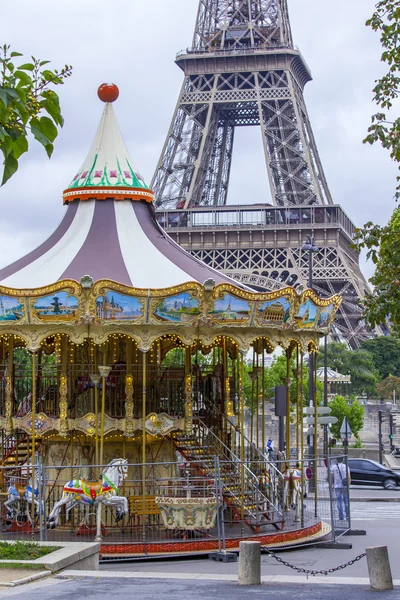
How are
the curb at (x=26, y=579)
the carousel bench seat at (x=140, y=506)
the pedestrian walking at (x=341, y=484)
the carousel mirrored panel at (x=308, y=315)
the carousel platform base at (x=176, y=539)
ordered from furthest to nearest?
the carousel mirrored panel at (x=308, y=315)
the pedestrian walking at (x=341, y=484)
the carousel bench seat at (x=140, y=506)
the carousel platform base at (x=176, y=539)
the curb at (x=26, y=579)

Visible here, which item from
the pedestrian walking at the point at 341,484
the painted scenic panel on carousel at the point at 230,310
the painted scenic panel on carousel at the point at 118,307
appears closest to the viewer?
the painted scenic panel on carousel at the point at 118,307

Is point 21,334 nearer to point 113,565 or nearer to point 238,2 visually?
point 113,565

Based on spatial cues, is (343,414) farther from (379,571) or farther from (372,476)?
(379,571)

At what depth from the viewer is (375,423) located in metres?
67.8

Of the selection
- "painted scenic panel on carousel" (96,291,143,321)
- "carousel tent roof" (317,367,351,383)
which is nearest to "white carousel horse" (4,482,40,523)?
"painted scenic panel on carousel" (96,291,143,321)

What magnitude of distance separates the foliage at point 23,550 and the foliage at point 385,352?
69203mm

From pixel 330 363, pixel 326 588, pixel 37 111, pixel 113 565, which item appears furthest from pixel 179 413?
pixel 330 363

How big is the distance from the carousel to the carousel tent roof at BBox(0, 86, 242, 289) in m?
0.03

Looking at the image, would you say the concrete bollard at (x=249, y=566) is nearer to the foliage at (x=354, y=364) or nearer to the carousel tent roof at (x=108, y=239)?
the carousel tent roof at (x=108, y=239)

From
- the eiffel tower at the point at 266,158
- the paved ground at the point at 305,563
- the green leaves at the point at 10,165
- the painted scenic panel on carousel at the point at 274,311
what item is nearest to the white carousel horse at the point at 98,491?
the paved ground at the point at 305,563

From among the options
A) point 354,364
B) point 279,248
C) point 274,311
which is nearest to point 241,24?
point 279,248

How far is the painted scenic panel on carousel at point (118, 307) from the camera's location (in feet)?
A: 64.9

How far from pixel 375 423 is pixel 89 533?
49690 mm

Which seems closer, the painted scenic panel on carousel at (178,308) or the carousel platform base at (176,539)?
the carousel platform base at (176,539)
